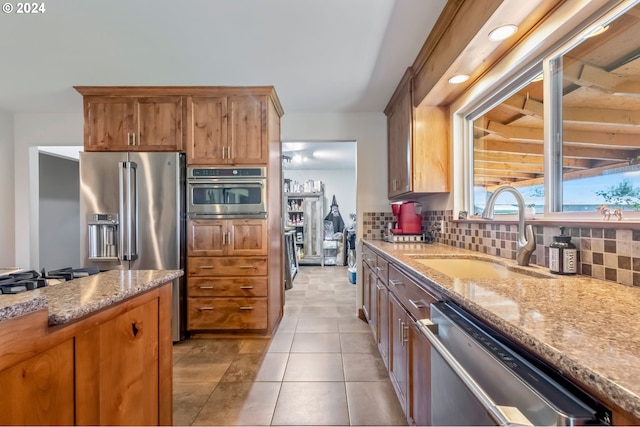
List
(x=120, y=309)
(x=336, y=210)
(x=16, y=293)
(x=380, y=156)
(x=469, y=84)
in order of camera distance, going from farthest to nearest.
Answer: (x=336, y=210) < (x=380, y=156) < (x=469, y=84) < (x=120, y=309) < (x=16, y=293)

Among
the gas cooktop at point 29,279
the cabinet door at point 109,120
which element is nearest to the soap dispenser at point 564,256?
the gas cooktop at point 29,279

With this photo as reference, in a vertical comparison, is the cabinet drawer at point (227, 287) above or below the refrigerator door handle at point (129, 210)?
below

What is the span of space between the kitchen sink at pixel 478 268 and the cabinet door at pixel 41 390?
1.48m

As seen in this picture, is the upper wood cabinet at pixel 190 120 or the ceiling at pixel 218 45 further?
the upper wood cabinet at pixel 190 120

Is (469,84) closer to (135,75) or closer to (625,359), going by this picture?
(625,359)

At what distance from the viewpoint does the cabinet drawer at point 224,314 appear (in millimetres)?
2656

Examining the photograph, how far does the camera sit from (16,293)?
2.61ft

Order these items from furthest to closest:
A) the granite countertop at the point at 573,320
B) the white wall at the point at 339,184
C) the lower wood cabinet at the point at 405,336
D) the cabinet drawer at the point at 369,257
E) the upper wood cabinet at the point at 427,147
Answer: the white wall at the point at 339,184, the cabinet drawer at the point at 369,257, the upper wood cabinet at the point at 427,147, the lower wood cabinet at the point at 405,336, the granite countertop at the point at 573,320

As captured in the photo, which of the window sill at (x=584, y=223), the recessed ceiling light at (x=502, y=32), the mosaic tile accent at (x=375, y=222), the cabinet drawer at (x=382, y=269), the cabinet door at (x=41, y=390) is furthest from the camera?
the mosaic tile accent at (x=375, y=222)

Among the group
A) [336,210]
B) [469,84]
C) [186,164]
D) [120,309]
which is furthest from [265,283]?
[336,210]

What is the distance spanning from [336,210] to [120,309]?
19.3 feet

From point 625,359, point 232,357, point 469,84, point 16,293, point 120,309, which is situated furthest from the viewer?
point 232,357

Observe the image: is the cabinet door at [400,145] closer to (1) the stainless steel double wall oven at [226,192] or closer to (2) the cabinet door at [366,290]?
(2) the cabinet door at [366,290]

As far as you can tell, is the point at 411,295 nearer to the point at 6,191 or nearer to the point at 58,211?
the point at 6,191
